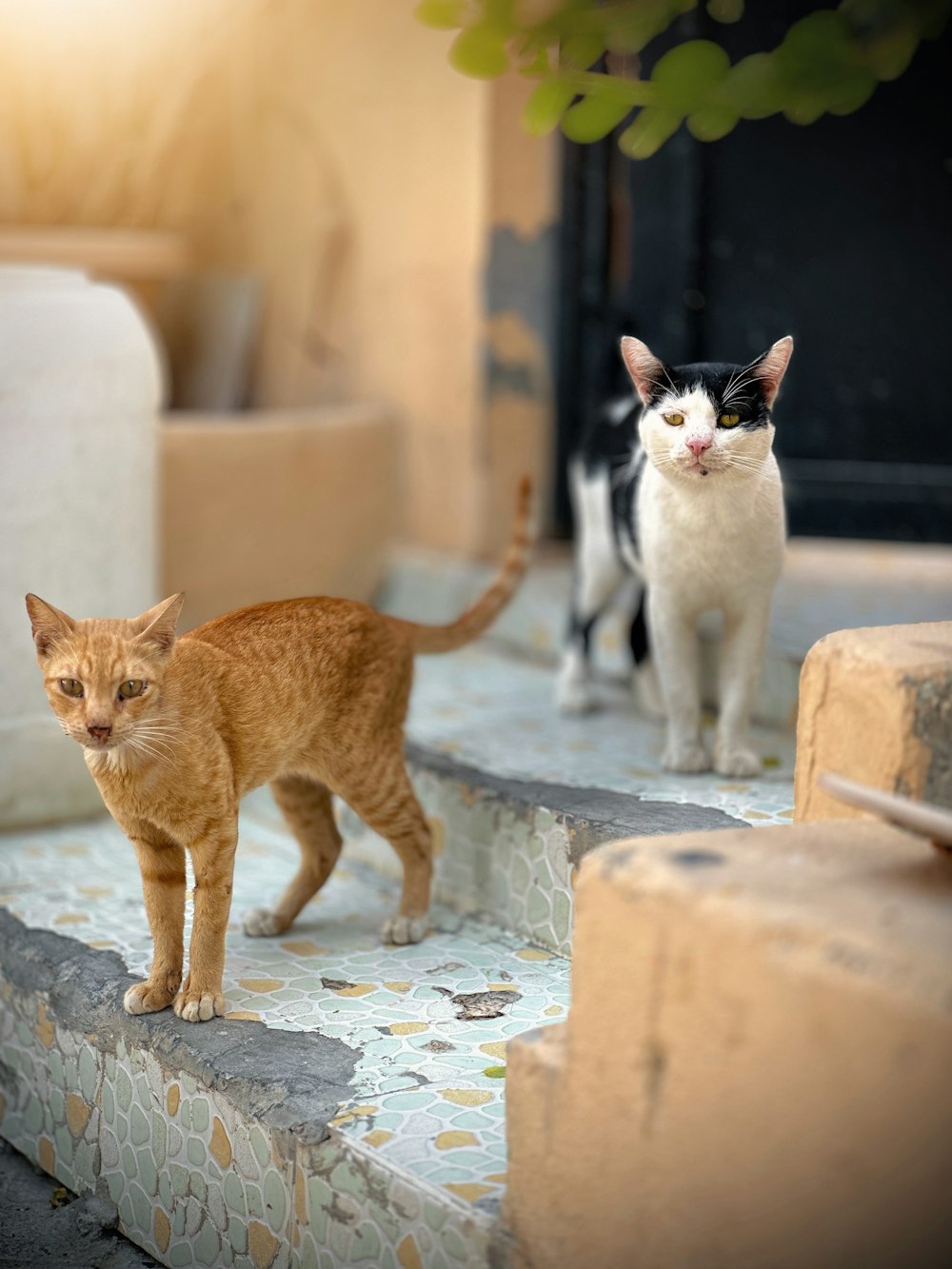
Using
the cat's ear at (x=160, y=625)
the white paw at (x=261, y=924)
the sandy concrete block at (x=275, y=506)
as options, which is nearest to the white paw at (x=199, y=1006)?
the white paw at (x=261, y=924)

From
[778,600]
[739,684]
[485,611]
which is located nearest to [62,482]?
[485,611]

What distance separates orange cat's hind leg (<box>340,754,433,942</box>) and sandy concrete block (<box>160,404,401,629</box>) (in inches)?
57.8

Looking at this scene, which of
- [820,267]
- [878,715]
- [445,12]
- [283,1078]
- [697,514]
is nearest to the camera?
[445,12]

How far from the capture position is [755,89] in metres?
0.94

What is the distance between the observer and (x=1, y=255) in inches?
155

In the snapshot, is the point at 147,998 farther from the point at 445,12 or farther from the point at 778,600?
the point at 778,600

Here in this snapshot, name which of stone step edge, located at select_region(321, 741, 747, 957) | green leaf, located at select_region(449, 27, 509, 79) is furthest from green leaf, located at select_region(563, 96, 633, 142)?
stone step edge, located at select_region(321, 741, 747, 957)

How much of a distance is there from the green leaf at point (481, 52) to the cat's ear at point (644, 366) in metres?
1.28

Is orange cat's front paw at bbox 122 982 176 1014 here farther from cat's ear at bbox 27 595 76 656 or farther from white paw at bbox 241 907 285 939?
cat's ear at bbox 27 595 76 656

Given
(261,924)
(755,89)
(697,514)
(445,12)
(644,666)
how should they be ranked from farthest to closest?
(644,666) → (261,924) → (697,514) → (445,12) → (755,89)

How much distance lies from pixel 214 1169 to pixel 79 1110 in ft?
1.31

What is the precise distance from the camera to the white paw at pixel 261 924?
2596 millimetres

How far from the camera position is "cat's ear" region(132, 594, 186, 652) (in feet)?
6.73

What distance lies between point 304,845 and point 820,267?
2.14 meters
